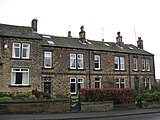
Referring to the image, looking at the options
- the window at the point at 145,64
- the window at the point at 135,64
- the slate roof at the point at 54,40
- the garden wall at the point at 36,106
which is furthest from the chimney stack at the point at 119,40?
the garden wall at the point at 36,106

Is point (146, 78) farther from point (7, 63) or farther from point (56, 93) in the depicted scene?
point (7, 63)

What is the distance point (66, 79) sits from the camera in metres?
31.7

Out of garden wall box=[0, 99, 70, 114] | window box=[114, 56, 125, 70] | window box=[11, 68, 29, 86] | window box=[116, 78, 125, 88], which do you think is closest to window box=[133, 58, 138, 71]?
window box=[114, 56, 125, 70]

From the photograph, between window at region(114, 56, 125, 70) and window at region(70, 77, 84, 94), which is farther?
window at region(114, 56, 125, 70)

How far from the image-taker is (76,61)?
109ft

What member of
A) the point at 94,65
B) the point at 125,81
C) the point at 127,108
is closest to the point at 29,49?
the point at 94,65

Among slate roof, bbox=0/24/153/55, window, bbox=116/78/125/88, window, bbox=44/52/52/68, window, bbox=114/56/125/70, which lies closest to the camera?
slate roof, bbox=0/24/153/55

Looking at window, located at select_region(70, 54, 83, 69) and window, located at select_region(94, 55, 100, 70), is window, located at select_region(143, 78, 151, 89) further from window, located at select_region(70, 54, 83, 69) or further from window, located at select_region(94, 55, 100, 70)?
window, located at select_region(70, 54, 83, 69)

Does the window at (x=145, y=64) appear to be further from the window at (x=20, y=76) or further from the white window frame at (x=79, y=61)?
the window at (x=20, y=76)

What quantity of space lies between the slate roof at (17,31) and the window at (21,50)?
1.15m

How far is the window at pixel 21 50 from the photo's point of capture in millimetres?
27922

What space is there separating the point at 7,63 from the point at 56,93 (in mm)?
7705

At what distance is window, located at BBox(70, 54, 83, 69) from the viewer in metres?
32.8

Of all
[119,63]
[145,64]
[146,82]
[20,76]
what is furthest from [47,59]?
[146,82]
